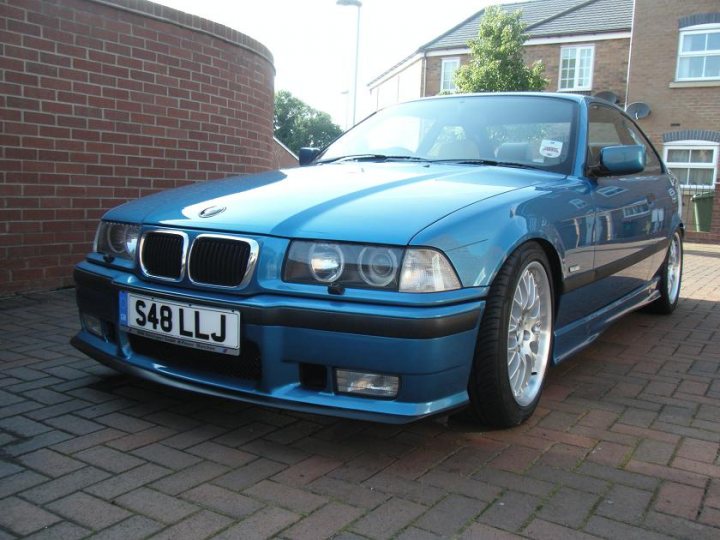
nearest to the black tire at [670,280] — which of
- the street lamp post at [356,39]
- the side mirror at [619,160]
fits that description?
the side mirror at [619,160]

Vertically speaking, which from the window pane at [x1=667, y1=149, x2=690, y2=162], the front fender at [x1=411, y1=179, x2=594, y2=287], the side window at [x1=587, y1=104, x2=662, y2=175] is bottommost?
the front fender at [x1=411, y1=179, x2=594, y2=287]

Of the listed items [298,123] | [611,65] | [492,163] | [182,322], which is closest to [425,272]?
[182,322]

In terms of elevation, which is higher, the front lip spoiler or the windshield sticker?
the windshield sticker

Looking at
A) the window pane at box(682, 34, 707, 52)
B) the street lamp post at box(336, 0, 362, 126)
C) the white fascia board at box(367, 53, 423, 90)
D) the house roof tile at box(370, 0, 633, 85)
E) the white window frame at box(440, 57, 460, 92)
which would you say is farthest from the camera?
the white fascia board at box(367, 53, 423, 90)

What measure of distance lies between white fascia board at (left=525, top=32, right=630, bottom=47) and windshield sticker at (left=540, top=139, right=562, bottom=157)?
2220cm

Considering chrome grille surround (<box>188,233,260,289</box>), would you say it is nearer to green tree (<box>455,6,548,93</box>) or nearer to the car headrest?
the car headrest

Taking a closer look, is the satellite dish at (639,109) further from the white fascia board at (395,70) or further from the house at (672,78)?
the white fascia board at (395,70)

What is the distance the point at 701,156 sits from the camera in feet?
62.3

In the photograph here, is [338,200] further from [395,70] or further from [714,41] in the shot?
[395,70]

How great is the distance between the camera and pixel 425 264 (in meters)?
2.38

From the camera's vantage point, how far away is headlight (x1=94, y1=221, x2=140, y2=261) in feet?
9.66

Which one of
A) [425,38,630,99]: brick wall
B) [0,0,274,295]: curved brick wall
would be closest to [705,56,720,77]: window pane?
[425,38,630,99]: brick wall

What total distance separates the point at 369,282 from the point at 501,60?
19.4 meters

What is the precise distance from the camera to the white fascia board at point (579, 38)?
23266 millimetres
